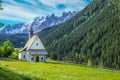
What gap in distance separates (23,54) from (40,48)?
26.3 feet

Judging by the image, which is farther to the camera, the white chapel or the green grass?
the white chapel

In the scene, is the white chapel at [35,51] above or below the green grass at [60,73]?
A: above

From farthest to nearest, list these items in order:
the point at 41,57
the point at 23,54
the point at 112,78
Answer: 1. the point at 23,54
2. the point at 41,57
3. the point at 112,78

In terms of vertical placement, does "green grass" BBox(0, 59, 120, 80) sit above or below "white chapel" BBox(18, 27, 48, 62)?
below

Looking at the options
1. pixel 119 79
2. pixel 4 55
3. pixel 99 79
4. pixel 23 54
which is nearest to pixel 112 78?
pixel 119 79

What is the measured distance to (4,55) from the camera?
11238 centimetres

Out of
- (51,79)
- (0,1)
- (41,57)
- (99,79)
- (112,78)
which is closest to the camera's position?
(0,1)

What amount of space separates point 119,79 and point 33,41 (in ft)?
190

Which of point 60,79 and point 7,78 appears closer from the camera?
point 7,78

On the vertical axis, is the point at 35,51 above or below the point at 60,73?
above

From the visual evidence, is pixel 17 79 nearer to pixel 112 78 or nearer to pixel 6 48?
pixel 112 78

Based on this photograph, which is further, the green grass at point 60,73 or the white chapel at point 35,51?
the white chapel at point 35,51

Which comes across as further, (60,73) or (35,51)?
(35,51)

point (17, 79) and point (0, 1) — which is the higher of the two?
point (0, 1)
